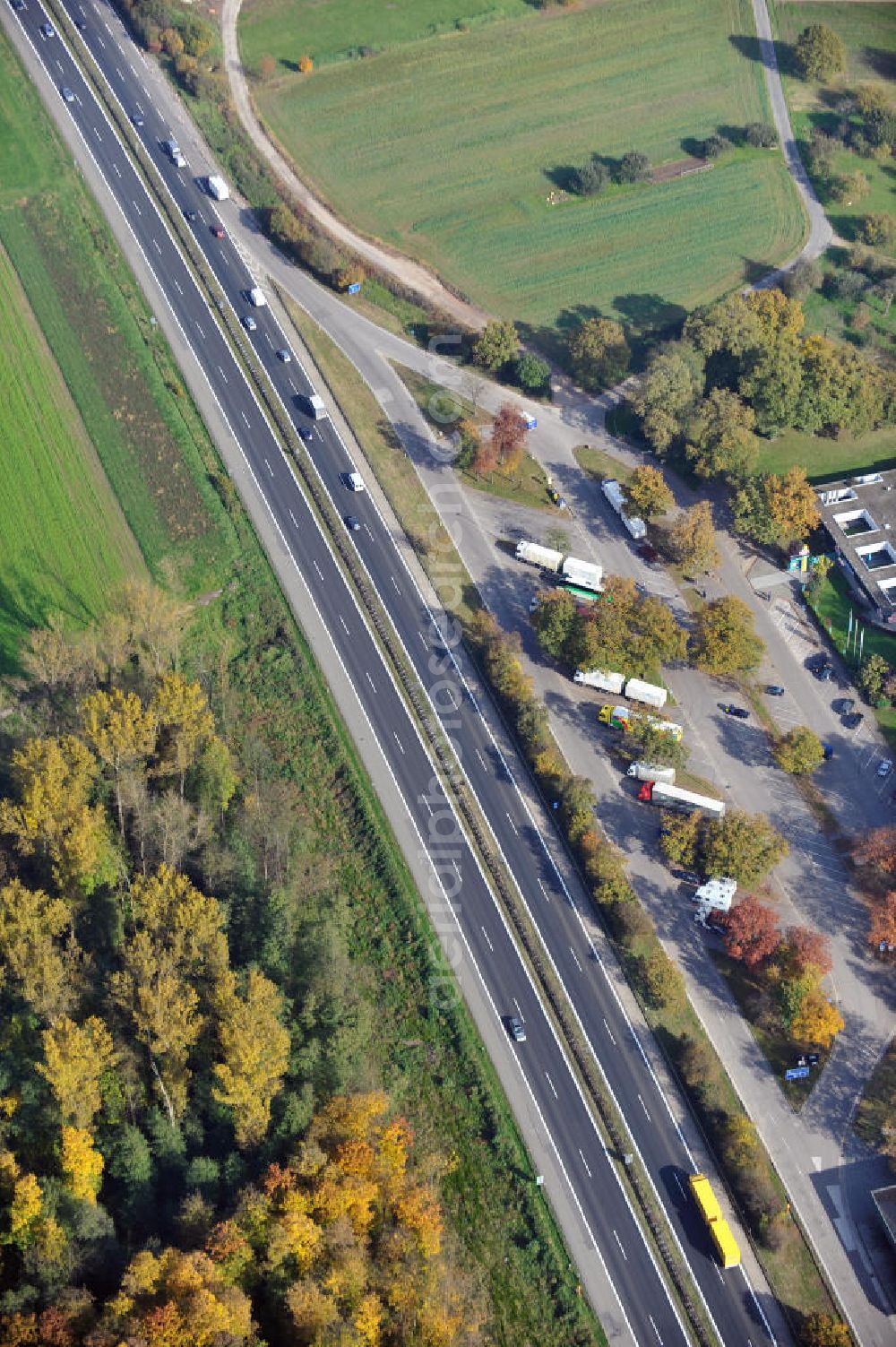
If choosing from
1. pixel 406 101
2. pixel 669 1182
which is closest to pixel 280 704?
pixel 669 1182

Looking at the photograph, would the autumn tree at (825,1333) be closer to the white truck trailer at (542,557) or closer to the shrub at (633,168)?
the white truck trailer at (542,557)

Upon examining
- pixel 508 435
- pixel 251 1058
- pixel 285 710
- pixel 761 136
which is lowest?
pixel 251 1058

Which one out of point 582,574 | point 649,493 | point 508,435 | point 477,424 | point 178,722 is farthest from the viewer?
point 477,424

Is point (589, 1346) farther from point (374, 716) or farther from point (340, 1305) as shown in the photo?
point (374, 716)

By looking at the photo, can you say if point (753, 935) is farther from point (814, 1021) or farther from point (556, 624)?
point (556, 624)

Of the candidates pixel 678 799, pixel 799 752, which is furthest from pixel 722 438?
pixel 678 799

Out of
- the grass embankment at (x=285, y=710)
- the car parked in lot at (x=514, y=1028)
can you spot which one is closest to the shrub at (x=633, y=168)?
the grass embankment at (x=285, y=710)

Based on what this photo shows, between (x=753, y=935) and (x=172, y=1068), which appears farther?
(x=753, y=935)
